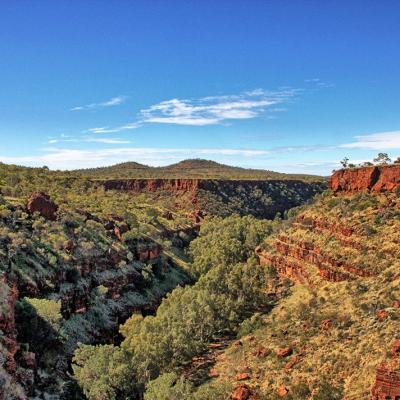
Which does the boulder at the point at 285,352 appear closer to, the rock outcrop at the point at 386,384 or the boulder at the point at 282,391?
the boulder at the point at 282,391

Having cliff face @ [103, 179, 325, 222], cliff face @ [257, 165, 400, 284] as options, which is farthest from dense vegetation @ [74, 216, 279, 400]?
cliff face @ [103, 179, 325, 222]

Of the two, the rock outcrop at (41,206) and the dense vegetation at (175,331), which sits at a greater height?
the rock outcrop at (41,206)

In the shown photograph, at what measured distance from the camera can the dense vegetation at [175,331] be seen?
4788cm

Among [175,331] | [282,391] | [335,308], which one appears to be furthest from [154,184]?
[282,391]

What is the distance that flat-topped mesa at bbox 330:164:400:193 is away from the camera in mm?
70125

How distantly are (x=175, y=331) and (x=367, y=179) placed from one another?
1617 inches

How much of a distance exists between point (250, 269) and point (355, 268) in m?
22.8

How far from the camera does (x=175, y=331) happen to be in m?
55.9

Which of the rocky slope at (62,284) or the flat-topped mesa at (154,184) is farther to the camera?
the flat-topped mesa at (154,184)

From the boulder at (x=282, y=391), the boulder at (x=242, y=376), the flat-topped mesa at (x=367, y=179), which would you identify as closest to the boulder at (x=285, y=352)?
the boulder at (x=242, y=376)

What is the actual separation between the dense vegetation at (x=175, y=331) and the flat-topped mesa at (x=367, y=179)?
2101cm

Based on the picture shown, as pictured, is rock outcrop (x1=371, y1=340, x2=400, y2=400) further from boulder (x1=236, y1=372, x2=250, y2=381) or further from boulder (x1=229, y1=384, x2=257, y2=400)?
boulder (x1=236, y1=372, x2=250, y2=381)

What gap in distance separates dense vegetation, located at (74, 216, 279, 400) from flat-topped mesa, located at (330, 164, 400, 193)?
68.9 ft

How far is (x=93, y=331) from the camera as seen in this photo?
64.6 metres
